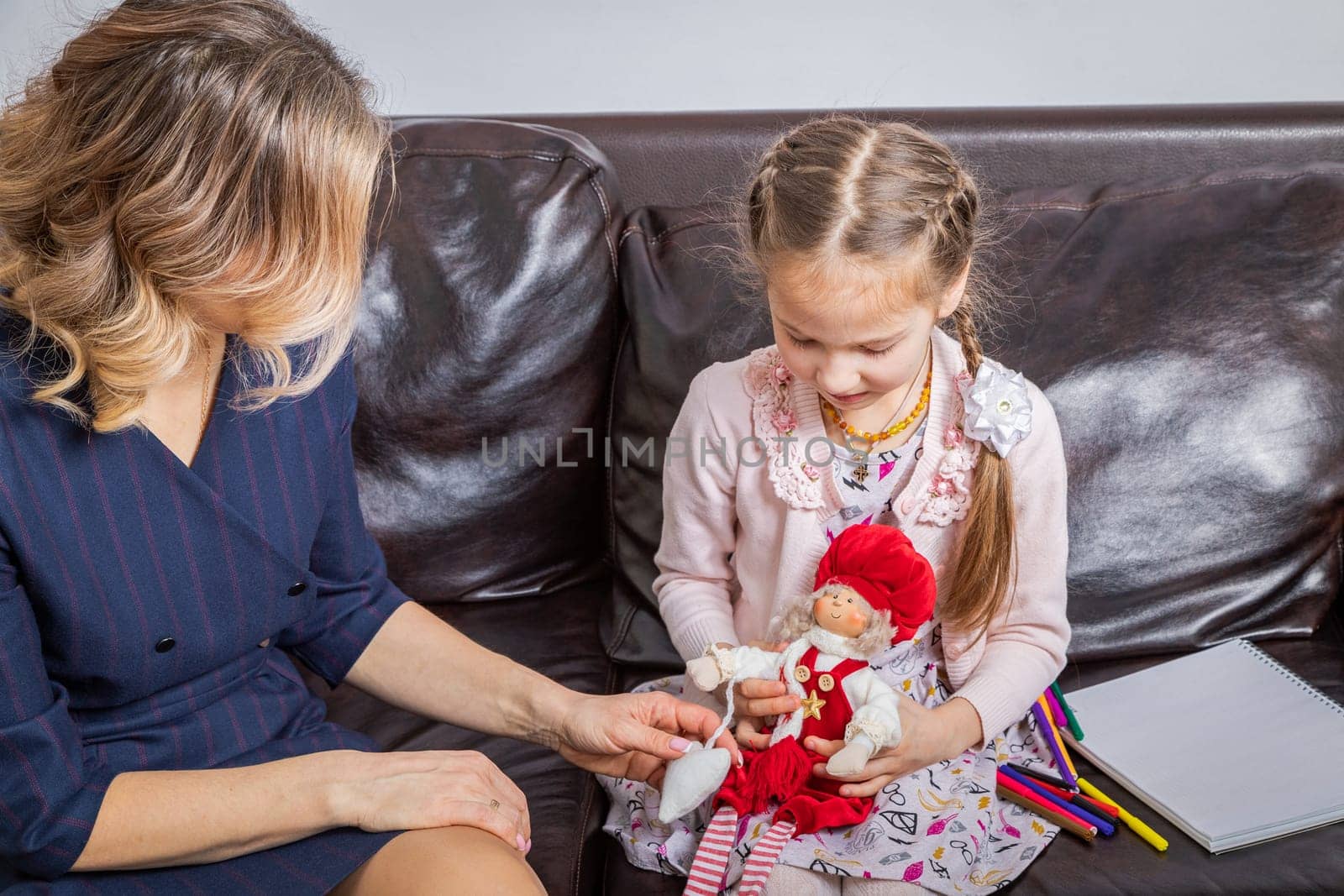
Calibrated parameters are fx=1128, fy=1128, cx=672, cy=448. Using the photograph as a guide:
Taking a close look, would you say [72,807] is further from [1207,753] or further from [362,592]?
[1207,753]

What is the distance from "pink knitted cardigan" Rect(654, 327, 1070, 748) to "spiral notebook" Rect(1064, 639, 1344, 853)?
0.15 metres

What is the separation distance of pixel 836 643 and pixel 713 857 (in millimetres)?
255

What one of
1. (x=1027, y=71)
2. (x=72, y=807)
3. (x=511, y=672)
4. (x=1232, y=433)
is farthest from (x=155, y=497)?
(x=1027, y=71)

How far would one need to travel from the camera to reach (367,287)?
1.62 metres

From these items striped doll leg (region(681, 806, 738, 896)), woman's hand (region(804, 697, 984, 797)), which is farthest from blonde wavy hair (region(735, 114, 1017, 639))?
striped doll leg (region(681, 806, 738, 896))

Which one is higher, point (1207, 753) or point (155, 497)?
point (155, 497)

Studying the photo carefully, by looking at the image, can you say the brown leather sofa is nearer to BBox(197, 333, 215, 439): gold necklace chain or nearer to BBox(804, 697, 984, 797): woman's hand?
BBox(804, 697, 984, 797): woman's hand

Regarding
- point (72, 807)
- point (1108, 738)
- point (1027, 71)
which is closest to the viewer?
point (72, 807)

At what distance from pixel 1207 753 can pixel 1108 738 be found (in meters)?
0.11

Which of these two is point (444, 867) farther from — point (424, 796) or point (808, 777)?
point (808, 777)

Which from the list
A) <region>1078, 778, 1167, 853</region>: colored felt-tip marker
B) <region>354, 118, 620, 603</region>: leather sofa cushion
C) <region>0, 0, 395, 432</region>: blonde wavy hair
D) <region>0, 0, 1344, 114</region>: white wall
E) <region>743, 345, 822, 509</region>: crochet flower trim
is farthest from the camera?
<region>0, 0, 1344, 114</region>: white wall

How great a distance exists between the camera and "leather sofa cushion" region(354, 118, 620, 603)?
5.33 feet

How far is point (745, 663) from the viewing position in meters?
1.19

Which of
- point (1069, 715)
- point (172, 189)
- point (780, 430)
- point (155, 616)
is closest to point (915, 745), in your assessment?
point (1069, 715)
